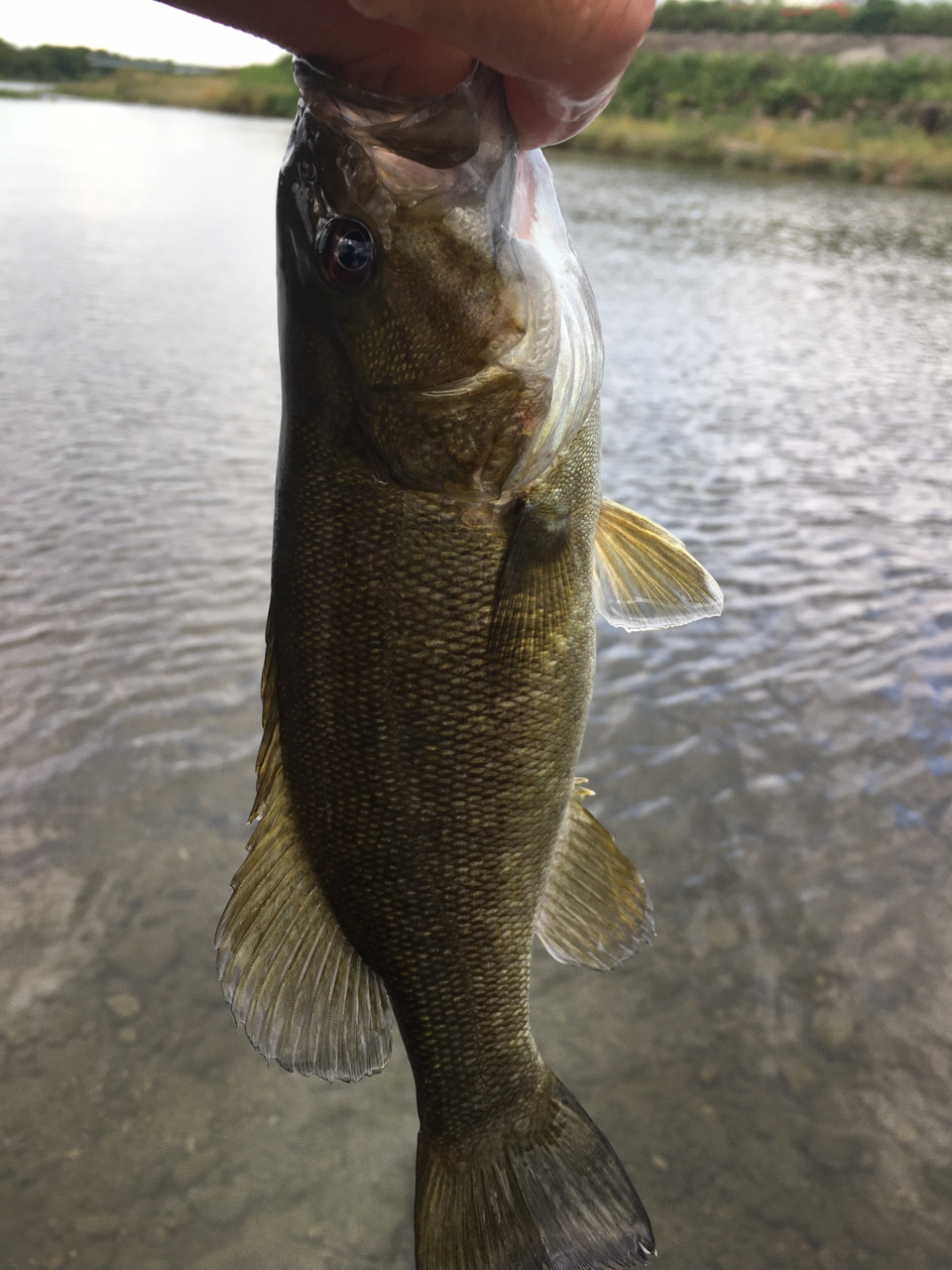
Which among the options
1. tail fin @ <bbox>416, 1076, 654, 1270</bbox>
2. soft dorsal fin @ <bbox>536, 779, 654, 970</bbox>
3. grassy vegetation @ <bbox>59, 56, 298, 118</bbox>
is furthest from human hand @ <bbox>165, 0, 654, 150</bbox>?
grassy vegetation @ <bbox>59, 56, 298, 118</bbox>

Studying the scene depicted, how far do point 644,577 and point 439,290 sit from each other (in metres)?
0.63

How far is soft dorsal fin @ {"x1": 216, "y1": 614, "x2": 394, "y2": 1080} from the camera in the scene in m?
1.37

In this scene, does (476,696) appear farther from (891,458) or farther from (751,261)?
(751,261)

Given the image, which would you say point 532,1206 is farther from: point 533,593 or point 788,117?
point 788,117

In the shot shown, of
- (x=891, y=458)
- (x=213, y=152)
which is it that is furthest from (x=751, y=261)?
(x=213, y=152)

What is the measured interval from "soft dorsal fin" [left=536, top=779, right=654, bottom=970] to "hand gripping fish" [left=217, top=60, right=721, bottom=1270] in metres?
0.04

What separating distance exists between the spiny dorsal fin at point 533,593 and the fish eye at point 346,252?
0.37 metres

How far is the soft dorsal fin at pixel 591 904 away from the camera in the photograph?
163 cm

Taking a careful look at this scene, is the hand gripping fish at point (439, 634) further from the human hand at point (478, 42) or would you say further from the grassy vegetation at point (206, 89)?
the grassy vegetation at point (206, 89)

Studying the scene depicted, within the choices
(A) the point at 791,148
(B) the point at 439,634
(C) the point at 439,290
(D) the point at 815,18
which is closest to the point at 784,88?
(A) the point at 791,148

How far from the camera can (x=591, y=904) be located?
5.41 ft

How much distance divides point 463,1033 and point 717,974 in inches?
63.3

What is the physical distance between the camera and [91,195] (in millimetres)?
15758

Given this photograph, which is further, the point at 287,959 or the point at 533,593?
the point at 287,959
